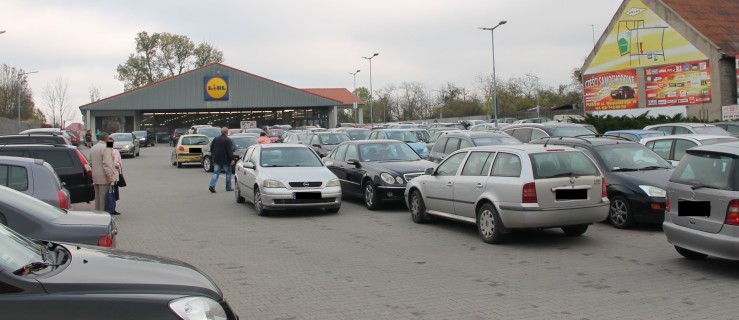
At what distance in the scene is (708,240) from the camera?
24.4 feet

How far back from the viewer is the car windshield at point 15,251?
3.61 meters

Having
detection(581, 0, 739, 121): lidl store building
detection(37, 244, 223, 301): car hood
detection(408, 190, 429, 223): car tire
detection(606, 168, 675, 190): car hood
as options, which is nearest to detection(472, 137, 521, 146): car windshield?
detection(408, 190, 429, 223): car tire

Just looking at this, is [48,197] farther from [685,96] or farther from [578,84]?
[578,84]

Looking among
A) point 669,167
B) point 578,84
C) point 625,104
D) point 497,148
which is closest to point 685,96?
point 625,104

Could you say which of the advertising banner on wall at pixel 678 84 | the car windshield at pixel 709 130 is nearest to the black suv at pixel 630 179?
the car windshield at pixel 709 130

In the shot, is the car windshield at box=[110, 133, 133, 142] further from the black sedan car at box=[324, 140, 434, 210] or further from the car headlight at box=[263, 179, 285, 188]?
the car headlight at box=[263, 179, 285, 188]

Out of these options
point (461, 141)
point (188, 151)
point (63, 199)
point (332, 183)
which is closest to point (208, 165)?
point (188, 151)

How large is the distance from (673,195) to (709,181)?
550 mm

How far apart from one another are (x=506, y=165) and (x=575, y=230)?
64.8 inches

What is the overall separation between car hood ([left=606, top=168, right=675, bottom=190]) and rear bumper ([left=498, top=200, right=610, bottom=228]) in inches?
63.2

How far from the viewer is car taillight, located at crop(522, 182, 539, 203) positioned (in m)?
9.48

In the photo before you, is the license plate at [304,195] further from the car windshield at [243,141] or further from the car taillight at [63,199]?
the car windshield at [243,141]

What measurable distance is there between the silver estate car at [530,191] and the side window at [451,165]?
0.44 metres

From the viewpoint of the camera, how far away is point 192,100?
6462 centimetres
